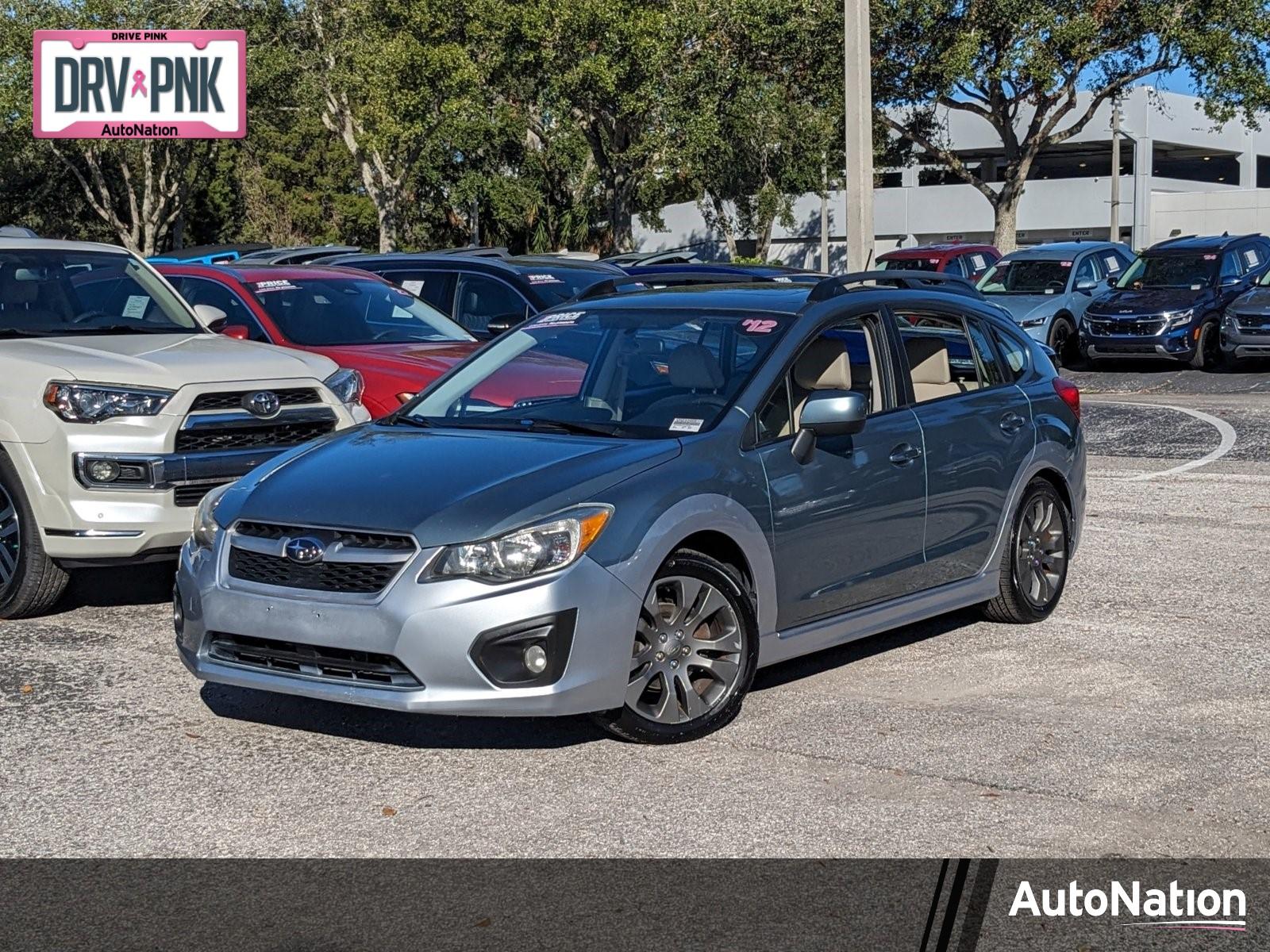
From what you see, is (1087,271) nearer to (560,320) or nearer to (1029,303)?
(1029,303)

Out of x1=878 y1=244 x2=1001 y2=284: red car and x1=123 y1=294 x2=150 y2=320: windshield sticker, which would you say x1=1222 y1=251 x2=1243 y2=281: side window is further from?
x1=123 y1=294 x2=150 y2=320: windshield sticker

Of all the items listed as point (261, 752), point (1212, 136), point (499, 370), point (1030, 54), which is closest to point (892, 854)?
point (261, 752)

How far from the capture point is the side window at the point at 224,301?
445 inches

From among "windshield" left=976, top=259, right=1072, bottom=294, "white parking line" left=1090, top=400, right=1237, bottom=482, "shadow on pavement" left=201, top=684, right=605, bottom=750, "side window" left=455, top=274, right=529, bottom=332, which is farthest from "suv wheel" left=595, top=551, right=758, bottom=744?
"windshield" left=976, top=259, right=1072, bottom=294

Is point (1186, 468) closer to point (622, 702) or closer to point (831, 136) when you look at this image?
point (622, 702)

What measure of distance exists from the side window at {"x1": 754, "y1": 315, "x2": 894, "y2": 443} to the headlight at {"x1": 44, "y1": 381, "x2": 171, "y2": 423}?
125 inches

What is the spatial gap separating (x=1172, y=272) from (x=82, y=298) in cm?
1894

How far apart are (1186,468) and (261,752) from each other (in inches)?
384

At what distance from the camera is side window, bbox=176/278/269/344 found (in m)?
11.3

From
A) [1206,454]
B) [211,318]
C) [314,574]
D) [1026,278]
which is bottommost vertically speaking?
[1206,454]

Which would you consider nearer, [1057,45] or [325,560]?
[325,560]

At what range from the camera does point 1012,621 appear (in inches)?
321

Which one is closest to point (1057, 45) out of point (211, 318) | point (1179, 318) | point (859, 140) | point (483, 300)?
point (1179, 318)

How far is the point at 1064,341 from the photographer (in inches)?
1005
